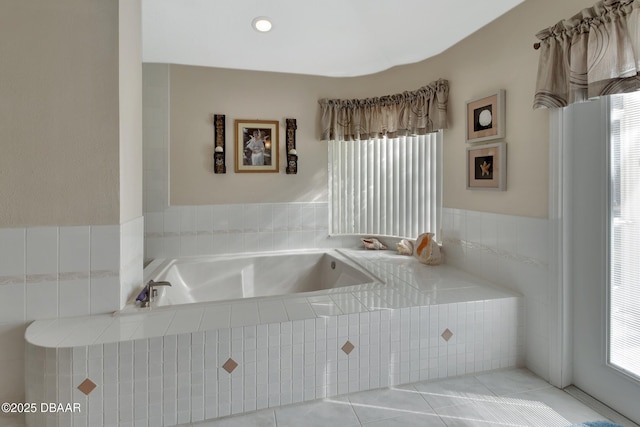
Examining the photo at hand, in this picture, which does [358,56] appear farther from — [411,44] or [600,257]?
[600,257]

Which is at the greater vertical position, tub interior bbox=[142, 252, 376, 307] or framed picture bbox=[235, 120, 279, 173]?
framed picture bbox=[235, 120, 279, 173]

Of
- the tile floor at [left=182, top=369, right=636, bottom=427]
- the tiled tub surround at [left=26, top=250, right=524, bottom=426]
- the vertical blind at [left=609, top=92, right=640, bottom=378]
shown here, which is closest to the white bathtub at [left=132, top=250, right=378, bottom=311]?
the tiled tub surround at [left=26, top=250, right=524, bottom=426]

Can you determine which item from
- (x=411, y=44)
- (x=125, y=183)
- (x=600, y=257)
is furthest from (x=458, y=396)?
(x=411, y=44)

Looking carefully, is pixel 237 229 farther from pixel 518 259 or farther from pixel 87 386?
pixel 518 259

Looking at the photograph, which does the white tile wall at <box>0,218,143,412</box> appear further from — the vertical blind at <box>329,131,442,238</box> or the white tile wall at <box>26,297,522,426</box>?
the vertical blind at <box>329,131,442,238</box>

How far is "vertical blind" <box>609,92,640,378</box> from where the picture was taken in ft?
4.88

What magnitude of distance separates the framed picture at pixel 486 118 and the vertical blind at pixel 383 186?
1.63ft

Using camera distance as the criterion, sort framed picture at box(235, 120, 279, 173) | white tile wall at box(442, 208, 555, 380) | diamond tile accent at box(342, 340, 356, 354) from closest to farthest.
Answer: diamond tile accent at box(342, 340, 356, 354), white tile wall at box(442, 208, 555, 380), framed picture at box(235, 120, 279, 173)

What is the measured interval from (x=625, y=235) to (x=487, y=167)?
2.88ft

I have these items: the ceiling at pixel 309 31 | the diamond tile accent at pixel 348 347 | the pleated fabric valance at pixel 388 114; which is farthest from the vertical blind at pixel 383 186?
the diamond tile accent at pixel 348 347

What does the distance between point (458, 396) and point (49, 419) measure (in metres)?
1.87

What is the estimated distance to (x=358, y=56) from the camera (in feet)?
9.43

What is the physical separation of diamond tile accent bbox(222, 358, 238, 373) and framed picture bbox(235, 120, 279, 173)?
1.97 meters

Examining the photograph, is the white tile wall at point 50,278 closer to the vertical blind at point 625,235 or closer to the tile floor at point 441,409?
the tile floor at point 441,409
